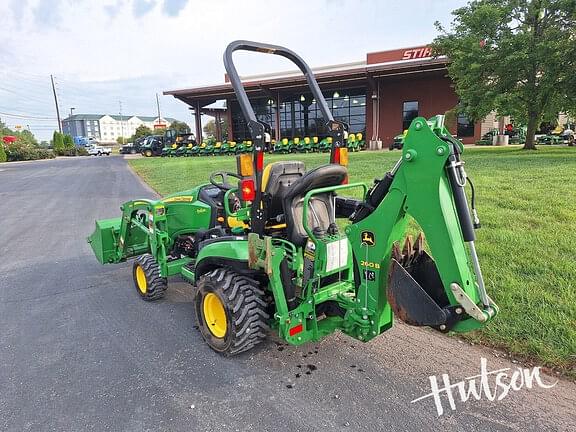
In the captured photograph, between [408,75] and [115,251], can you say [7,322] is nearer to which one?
[115,251]

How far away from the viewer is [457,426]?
7.59 feet

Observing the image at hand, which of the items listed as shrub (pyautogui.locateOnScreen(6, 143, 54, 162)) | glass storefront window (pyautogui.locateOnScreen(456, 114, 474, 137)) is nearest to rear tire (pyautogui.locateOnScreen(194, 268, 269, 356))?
glass storefront window (pyautogui.locateOnScreen(456, 114, 474, 137))

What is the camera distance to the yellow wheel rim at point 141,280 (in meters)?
4.31

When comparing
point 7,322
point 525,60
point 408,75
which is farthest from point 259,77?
point 7,322

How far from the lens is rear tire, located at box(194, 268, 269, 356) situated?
2922mm

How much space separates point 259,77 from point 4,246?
32.6 meters

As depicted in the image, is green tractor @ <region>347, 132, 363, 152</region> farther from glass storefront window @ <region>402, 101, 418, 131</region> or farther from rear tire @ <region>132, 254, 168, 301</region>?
rear tire @ <region>132, 254, 168, 301</region>

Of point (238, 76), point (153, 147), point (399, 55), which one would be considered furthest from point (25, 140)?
point (238, 76)

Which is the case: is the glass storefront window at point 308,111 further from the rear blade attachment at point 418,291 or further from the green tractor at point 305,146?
the rear blade attachment at point 418,291

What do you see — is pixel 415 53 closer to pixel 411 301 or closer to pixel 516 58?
pixel 516 58

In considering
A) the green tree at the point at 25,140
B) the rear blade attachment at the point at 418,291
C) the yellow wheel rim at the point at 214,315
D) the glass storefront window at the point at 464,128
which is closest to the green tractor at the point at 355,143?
the glass storefront window at the point at 464,128

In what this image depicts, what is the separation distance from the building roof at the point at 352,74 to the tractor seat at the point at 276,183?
2503cm

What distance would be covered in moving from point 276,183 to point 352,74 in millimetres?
29345

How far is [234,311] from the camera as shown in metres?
2.92
